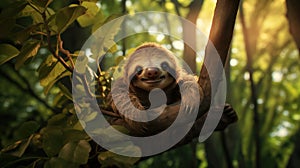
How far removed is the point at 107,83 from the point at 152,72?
16 cm

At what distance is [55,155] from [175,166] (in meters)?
1.84

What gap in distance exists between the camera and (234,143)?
2.83m

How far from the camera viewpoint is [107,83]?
1.42 metres

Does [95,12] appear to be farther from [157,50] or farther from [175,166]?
[175,166]

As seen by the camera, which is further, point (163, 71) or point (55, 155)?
point (163, 71)

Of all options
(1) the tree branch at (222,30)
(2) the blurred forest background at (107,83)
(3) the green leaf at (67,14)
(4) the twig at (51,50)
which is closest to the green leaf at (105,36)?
(2) the blurred forest background at (107,83)

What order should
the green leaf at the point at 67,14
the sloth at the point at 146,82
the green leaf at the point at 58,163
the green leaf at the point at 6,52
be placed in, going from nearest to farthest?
1. the green leaf at the point at 58,163
2. the green leaf at the point at 67,14
3. the green leaf at the point at 6,52
4. the sloth at the point at 146,82

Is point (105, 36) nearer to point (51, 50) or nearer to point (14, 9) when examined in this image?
point (51, 50)

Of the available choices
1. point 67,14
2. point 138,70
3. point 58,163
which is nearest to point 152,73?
point 138,70

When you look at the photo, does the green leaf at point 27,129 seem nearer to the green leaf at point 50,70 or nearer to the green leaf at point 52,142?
the green leaf at point 50,70

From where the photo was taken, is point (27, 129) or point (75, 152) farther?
point (27, 129)

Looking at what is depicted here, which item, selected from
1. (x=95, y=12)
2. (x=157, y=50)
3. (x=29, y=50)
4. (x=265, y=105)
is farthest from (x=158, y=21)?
(x=29, y=50)

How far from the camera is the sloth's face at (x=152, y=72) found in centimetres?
147

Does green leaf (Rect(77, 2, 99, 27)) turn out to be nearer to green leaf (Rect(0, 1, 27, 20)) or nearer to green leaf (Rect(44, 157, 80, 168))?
green leaf (Rect(0, 1, 27, 20))
